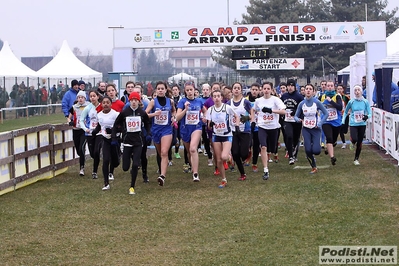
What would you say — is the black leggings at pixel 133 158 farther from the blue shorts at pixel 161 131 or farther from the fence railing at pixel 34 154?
the fence railing at pixel 34 154

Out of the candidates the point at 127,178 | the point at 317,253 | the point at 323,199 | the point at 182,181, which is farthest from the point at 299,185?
the point at 317,253

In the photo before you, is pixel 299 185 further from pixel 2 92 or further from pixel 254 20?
pixel 254 20

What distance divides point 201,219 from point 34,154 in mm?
5656

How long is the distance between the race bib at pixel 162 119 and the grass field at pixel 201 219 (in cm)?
121

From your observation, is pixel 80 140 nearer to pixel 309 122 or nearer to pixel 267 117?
pixel 267 117

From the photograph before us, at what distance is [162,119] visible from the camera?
44.6 ft

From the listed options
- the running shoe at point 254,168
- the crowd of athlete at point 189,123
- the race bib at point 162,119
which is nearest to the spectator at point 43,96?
the crowd of athlete at point 189,123

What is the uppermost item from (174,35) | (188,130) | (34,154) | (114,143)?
(174,35)

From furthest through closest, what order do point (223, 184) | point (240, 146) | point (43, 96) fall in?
1. point (43, 96)
2. point (240, 146)
3. point (223, 184)

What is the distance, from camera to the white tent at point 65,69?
45094 millimetres

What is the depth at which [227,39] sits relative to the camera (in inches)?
992

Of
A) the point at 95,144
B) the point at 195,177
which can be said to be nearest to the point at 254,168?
the point at 195,177

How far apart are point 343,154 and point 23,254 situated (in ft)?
38.7

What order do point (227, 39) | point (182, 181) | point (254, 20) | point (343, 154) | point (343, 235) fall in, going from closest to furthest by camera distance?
point (343, 235) → point (182, 181) → point (343, 154) → point (227, 39) → point (254, 20)
